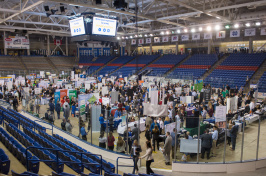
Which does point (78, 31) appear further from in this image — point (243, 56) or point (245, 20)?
point (243, 56)

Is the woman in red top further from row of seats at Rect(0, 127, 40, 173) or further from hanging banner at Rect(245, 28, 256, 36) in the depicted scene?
hanging banner at Rect(245, 28, 256, 36)

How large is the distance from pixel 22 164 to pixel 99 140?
10.6ft

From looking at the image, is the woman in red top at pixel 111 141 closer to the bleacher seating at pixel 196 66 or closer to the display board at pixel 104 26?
the display board at pixel 104 26

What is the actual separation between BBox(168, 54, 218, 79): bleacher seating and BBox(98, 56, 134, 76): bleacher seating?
40.3 ft

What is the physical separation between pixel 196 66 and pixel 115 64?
53.3 ft

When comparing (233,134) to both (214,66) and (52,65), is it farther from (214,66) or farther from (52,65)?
(52,65)

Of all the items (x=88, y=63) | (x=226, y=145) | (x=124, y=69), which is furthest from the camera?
(x=88, y=63)

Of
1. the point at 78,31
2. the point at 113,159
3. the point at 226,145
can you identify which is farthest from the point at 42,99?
the point at 226,145

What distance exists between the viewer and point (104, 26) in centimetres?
1520

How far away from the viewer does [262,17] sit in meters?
20.1

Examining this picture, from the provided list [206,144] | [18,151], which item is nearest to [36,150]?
[18,151]

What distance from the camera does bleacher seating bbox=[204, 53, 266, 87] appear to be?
893 inches

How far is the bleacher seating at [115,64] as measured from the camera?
122 feet

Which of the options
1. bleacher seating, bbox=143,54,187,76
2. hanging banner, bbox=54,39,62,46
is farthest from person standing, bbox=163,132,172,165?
hanging banner, bbox=54,39,62,46
